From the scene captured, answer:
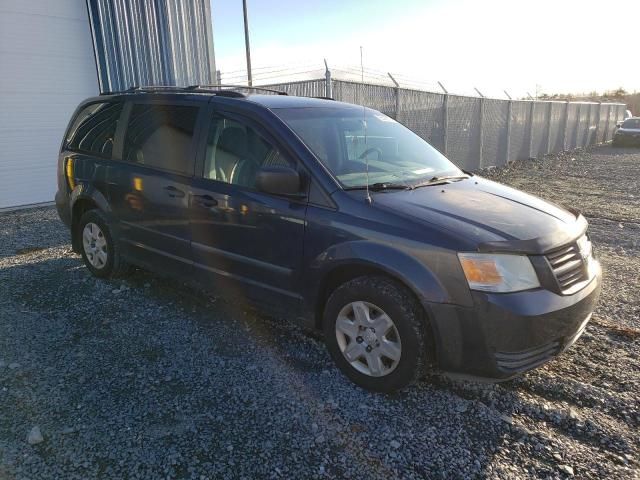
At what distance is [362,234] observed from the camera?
2.97m

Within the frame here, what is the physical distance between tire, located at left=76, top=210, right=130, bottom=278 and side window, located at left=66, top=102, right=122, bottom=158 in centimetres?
66

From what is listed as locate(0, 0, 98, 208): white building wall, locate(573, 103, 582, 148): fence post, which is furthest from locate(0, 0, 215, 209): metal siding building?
locate(573, 103, 582, 148): fence post

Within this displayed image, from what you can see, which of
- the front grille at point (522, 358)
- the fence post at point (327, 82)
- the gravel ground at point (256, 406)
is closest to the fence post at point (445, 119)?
the fence post at point (327, 82)

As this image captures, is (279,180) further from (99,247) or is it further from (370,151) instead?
(99,247)

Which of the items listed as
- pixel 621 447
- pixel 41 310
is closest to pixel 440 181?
pixel 621 447

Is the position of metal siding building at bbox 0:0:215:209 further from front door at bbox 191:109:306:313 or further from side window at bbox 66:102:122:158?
front door at bbox 191:109:306:313

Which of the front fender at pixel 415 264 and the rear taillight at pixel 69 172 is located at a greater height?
the rear taillight at pixel 69 172

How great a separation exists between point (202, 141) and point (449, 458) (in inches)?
113

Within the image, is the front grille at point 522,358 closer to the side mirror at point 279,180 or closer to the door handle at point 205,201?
the side mirror at point 279,180

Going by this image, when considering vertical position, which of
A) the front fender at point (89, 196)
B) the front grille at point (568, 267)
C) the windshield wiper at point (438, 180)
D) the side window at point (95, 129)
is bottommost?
the front grille at point (568, 267)

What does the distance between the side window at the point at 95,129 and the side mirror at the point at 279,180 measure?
91.6 inches

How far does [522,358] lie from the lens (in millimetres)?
2699

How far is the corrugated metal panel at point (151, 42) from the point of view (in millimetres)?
10297

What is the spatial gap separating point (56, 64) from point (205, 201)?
27.8 ft
